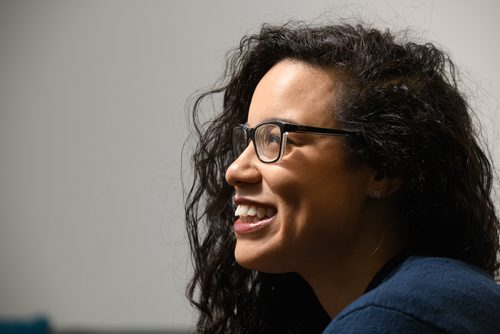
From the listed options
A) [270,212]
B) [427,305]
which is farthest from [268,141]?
[427,305]

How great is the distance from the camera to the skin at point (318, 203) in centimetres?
125

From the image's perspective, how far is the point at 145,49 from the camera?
256cm

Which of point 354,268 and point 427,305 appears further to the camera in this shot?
point 354,268

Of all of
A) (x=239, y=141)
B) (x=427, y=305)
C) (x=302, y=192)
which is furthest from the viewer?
(x=239, y=141)

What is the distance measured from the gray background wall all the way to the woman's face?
1.18m

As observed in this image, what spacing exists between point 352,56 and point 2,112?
1.67 meters

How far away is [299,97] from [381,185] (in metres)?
0.19

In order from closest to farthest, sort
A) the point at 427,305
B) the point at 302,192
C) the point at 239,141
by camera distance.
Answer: the point at 427,305, the point at 302,192, the point at 239,141

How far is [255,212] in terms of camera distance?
1289 mm

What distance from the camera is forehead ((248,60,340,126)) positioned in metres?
1.28

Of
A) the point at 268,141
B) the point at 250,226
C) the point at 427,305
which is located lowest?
the point at 427,305

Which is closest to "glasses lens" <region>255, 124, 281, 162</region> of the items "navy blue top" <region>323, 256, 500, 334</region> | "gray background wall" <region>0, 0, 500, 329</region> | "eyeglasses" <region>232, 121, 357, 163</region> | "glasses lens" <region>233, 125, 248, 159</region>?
"eyeglasses" <region>232, 121, 357, 163</region>

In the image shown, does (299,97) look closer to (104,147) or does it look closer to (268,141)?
(268,141)

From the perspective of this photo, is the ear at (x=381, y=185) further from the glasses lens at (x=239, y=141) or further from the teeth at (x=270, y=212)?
the glasses lens at (x=239, y=141)
